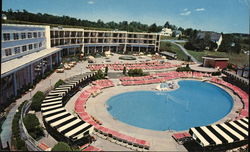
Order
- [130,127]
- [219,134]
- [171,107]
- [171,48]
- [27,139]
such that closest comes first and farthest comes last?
[27,139], [219,134], [130,127], [171,107], [171,48]

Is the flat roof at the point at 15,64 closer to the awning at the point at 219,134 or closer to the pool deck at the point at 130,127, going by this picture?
the pool deck at the point at 130,127

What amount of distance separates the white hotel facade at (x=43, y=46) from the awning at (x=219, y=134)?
17.1 metres

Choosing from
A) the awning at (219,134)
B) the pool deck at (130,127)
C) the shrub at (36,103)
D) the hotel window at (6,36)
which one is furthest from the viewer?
the hotel window at (6,36)

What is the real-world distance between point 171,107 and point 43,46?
27.9 metres

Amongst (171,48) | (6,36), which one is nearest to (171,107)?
(6,36)

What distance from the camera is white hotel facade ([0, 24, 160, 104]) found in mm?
21347

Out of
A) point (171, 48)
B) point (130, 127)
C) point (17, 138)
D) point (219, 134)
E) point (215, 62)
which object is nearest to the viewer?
point (17, 138)

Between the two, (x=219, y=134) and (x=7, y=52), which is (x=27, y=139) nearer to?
(x=219, y=134)

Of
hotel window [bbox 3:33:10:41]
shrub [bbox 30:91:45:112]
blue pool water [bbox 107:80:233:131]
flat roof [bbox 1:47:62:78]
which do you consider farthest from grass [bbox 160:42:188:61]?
shrub [bbox 30:91:45:112]

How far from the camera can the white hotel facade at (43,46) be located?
2135cm

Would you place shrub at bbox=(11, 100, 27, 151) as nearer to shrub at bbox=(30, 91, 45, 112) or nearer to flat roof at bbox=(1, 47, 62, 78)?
shrub at bbox=(30, 91, 45, 112)

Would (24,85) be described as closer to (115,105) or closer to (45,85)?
(45,85)

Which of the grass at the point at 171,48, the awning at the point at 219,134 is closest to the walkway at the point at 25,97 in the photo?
the awning at the point at 219,134

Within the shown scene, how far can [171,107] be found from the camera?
Answer: 74.7 feet
